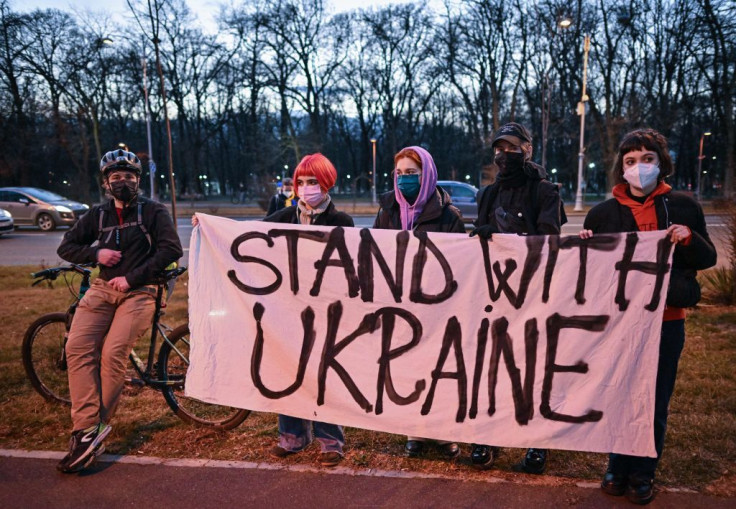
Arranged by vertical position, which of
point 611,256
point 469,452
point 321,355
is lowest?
point 469,452

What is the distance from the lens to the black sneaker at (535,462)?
307 cm

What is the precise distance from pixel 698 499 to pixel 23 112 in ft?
131

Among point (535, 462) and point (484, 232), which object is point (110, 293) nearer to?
point (484, 232)

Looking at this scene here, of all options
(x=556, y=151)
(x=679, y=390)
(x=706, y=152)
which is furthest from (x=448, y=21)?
(x=679, y=390)

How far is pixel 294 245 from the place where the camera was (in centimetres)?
336

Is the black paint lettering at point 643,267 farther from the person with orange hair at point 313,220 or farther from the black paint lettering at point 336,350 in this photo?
the person with orange hair at point 313,220

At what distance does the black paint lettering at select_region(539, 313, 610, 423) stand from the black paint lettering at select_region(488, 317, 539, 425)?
7 cm

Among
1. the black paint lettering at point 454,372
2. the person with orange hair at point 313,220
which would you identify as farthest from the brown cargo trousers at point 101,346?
the black paint lettering at point 454,372

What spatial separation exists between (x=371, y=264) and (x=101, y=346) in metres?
1.74

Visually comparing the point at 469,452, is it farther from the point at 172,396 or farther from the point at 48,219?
the point at 48,219

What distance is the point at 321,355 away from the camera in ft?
10.7

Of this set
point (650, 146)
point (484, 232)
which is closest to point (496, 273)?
point (484, 232)

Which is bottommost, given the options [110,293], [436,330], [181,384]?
[181,384]

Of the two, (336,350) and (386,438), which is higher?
(336,350)
